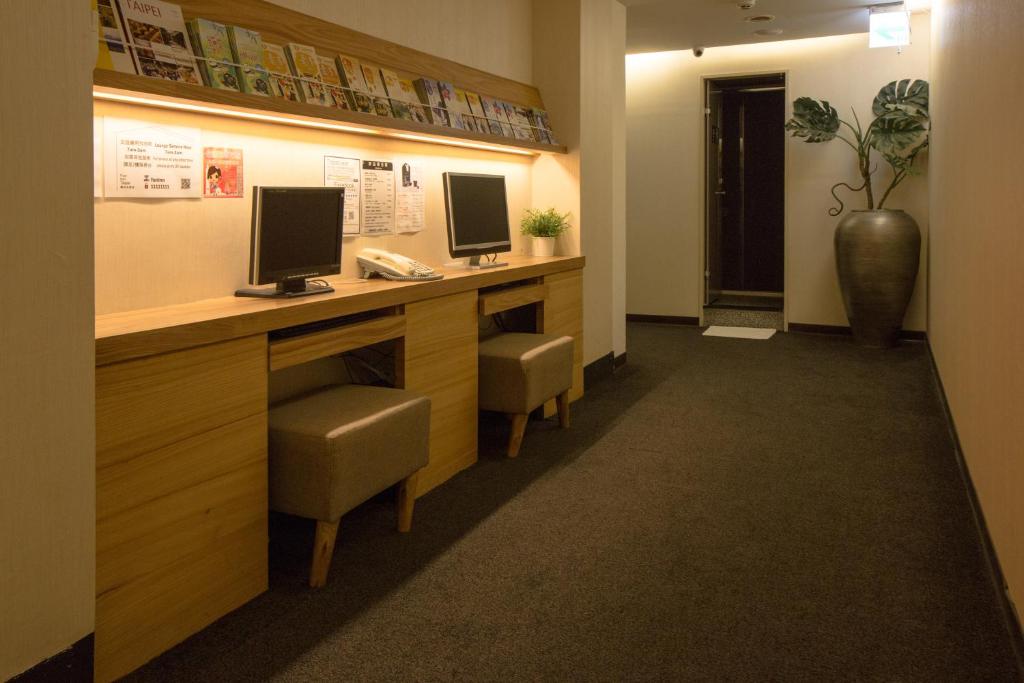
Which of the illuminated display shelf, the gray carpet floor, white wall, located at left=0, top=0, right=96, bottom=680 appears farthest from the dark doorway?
white wall, located at left=0, top=0, right=96, bottom=680

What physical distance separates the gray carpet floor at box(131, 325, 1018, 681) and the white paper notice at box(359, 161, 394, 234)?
1.15 meters

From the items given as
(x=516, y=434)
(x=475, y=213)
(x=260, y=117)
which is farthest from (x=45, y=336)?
(x=475, y=213)

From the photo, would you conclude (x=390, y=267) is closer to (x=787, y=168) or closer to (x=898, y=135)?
(x=898, y=135)

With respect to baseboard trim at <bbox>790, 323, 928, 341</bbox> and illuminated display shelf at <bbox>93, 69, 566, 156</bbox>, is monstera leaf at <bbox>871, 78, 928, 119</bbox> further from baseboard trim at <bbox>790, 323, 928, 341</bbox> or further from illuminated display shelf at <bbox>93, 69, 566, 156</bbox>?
illuminated display shelf at <bbox>93, 69, 566, 156</bbox>

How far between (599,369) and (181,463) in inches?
145

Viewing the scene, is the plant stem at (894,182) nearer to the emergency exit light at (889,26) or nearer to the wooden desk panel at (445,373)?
the emergency exit light at (889,26)

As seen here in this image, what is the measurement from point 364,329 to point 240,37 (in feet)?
3.46

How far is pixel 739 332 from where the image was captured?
764cm

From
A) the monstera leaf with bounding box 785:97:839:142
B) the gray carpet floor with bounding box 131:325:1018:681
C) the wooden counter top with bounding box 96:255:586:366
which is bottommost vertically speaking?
the gray carpet floor with bounding box 131:325:1018:681

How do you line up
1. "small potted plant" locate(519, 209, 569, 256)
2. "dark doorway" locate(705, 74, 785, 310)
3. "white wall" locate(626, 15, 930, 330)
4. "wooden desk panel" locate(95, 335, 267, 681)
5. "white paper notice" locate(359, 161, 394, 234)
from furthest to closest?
"dark doorway" locate(705, 74, 785, 310) < "white wall" locate(626, 15, 930, 330) < "small potted plant" locate(519, 209, 569, 256) < "white paper notice" locate(359, 161, 394, 234) < "wooden desk panel" locate(95, 335, 267, 681)

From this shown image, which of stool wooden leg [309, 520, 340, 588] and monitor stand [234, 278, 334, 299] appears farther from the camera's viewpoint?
monitor stand [234, 278, 334, 299]

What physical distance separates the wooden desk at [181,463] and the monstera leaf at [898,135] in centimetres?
520

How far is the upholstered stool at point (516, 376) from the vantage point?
3818 mm

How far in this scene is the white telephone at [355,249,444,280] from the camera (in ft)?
11.5
